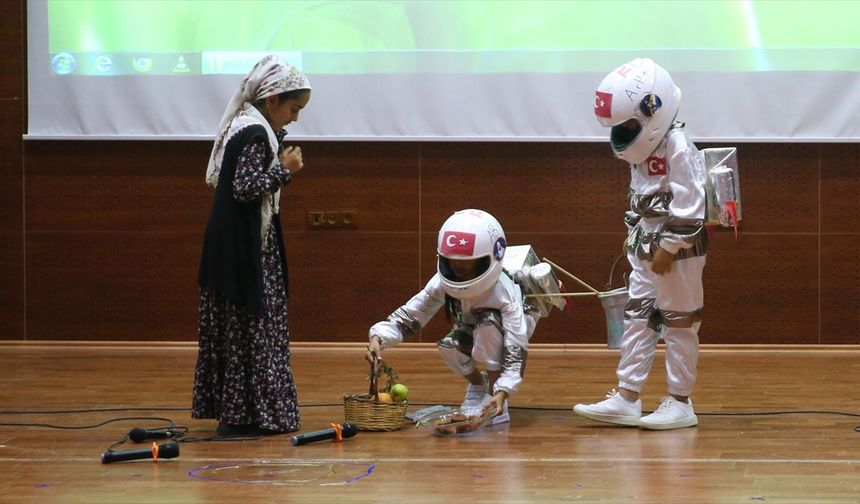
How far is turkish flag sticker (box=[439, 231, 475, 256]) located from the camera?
4.18 metres

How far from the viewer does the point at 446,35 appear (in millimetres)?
6773

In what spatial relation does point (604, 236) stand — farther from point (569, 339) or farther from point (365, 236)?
point (365, 236)

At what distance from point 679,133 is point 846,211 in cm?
296

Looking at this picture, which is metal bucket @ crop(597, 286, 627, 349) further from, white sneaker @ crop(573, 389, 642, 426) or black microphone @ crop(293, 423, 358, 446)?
black microphone @ crop(293, 423, 358, 446)

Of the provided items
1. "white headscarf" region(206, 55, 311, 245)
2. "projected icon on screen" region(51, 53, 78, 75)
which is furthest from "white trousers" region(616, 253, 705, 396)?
"projected icon on screen" region(51, 53, 78, 75)

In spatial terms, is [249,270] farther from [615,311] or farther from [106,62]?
[106,62]

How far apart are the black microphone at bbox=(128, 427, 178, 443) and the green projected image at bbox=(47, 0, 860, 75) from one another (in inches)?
126

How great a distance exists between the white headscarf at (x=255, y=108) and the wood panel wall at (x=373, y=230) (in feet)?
8.94

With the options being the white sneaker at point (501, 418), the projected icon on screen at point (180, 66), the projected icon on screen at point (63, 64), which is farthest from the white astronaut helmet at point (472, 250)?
the projected icon on screen at point (63, 64)

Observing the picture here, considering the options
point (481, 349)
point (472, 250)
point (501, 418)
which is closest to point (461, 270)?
point (472, 250)

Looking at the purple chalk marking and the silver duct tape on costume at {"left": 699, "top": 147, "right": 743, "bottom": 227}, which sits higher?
the silver duct tape on costume at {"left": 699, "top": 147, "right": 743, "bottom": 227}

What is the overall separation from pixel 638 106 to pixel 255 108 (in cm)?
134

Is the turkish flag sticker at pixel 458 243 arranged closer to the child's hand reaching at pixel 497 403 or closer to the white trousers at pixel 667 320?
the child's hand reaching at pixel 497 403

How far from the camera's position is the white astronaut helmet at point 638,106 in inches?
165
